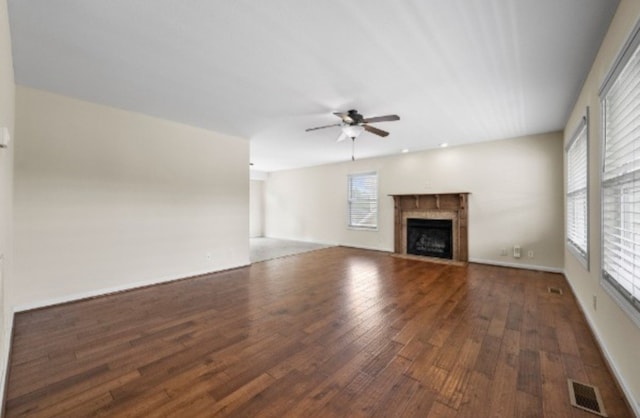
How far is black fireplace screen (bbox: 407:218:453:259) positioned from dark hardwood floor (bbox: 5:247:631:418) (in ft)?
6.77

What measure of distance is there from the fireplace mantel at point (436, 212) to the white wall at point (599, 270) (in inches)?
93.1

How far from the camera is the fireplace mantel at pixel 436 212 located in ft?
17.9

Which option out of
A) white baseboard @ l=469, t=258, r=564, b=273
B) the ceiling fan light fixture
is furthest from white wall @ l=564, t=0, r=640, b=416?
the ceiling fan light fixture

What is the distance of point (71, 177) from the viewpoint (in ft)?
10.8

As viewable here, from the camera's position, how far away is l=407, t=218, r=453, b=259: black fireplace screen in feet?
18.9

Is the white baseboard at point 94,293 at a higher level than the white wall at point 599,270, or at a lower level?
lower

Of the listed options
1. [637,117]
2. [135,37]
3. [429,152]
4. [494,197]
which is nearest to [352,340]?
[637,117]

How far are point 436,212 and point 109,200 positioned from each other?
5853 millimetres

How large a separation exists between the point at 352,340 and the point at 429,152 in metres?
4.96

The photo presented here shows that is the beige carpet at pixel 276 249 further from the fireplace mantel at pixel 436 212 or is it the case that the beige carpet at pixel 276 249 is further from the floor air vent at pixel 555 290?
the floor air vent at pixel 555 290

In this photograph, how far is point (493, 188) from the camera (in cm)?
523

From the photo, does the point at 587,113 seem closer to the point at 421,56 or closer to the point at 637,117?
the point at 637,117

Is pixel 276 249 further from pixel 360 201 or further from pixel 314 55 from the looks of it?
pixel 314 55

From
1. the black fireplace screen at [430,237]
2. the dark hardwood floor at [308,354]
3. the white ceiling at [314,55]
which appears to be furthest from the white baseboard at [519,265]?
the white ceiling at [314,55]
